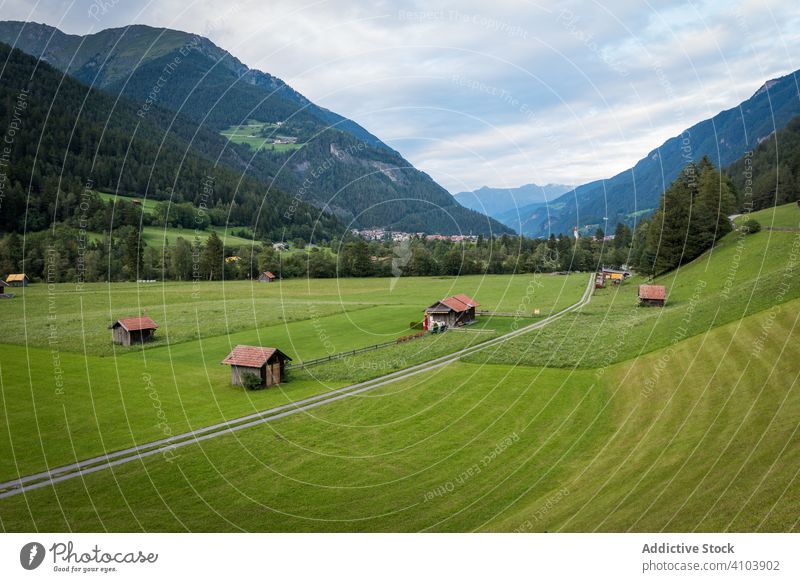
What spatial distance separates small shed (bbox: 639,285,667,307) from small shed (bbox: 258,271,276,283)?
257 ft

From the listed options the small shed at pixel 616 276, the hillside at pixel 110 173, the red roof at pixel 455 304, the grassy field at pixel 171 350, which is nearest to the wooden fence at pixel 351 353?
the grassy field at pixel 171 350

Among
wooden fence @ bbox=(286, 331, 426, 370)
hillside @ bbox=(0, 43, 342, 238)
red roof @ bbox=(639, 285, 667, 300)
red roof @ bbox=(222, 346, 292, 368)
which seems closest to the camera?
red roof @ bbox=(222, 346, 292, 368)

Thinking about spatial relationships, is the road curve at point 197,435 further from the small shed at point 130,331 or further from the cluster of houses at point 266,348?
the small shed at point 130,331

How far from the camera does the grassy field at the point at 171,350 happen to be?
96.4 ft

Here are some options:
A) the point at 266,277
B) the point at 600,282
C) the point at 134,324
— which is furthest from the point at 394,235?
the point at 134,324

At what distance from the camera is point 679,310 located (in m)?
52.7

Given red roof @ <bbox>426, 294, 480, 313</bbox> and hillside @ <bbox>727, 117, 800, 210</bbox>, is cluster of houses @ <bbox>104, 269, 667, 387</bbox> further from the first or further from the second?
hillside @ <bbox>727, 117, 800, 210</bbox>

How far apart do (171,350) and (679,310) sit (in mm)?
51121

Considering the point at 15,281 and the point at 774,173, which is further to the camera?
the point at 774,173

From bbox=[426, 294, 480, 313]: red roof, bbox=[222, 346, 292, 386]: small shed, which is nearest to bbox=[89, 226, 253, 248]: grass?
bbox=[426, 294, 480, 313]: red roof

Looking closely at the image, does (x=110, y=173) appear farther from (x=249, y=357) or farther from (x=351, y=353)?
Result: (x=249, y=357)

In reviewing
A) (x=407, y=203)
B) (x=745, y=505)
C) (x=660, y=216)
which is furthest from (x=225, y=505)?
(x=407, y=203)

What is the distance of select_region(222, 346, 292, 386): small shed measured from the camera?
1597 inches
